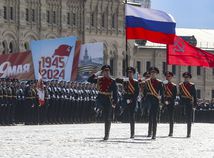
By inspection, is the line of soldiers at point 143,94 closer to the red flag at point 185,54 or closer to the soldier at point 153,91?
the soldier at point 153,91

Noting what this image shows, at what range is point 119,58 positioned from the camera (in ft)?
285

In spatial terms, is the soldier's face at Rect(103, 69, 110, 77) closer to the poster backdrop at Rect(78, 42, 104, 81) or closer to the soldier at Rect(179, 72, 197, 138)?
the soldier at Rect(179, 72, 197, 138)

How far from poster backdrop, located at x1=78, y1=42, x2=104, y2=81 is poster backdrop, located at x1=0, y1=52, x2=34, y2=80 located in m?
2.29

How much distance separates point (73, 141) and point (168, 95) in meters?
6.03

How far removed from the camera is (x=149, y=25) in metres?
30.1

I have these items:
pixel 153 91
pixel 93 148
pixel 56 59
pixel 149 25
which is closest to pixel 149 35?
pixel 149 25

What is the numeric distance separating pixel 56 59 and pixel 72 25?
46497 mm

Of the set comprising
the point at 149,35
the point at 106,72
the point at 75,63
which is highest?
the point at 149,35

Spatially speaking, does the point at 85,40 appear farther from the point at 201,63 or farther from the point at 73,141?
the point at 73,141

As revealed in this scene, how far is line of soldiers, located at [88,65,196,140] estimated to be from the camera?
70.2 feet

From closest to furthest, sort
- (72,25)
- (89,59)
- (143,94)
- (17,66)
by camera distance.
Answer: (143,94), (89,59), (17,66), (72,25)

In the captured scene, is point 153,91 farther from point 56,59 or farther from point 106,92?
point 56,59

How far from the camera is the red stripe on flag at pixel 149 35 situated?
28.8 m

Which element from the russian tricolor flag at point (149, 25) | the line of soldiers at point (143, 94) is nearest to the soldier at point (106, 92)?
the line of soldiers at point (143, 94)
